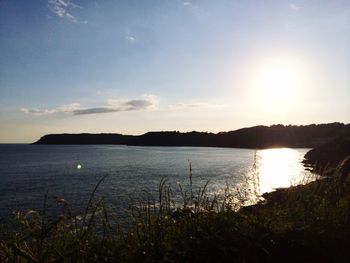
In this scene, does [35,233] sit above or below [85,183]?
above

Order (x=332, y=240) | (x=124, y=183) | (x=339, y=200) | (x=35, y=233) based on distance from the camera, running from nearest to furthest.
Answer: (x=35, y=233) → (x=332, y=240) → (x=339, y=200) → (x=124, y=183)

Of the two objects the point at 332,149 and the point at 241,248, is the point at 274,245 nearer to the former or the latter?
the point at 241,248

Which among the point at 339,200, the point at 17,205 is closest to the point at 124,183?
the point at 17,205

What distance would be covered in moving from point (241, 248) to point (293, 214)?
201cm

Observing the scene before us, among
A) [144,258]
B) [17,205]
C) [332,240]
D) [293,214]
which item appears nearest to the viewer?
[144,258]

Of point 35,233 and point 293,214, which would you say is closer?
point 35,233

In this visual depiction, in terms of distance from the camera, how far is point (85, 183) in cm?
6156

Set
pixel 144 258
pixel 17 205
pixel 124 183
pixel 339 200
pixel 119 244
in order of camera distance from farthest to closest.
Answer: pixel 124 183 → pixel 17 205 → pixel 339 200 → pixel 119 244 → pixel 144 258

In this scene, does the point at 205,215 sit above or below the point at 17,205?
above

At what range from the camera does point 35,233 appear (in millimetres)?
4770

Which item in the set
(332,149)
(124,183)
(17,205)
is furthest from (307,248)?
(332,149)

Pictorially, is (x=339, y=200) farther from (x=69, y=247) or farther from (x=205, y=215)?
(x=69, y=247)

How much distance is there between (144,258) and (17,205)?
135 feet

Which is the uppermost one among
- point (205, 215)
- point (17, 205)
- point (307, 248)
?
point (205, 215)
